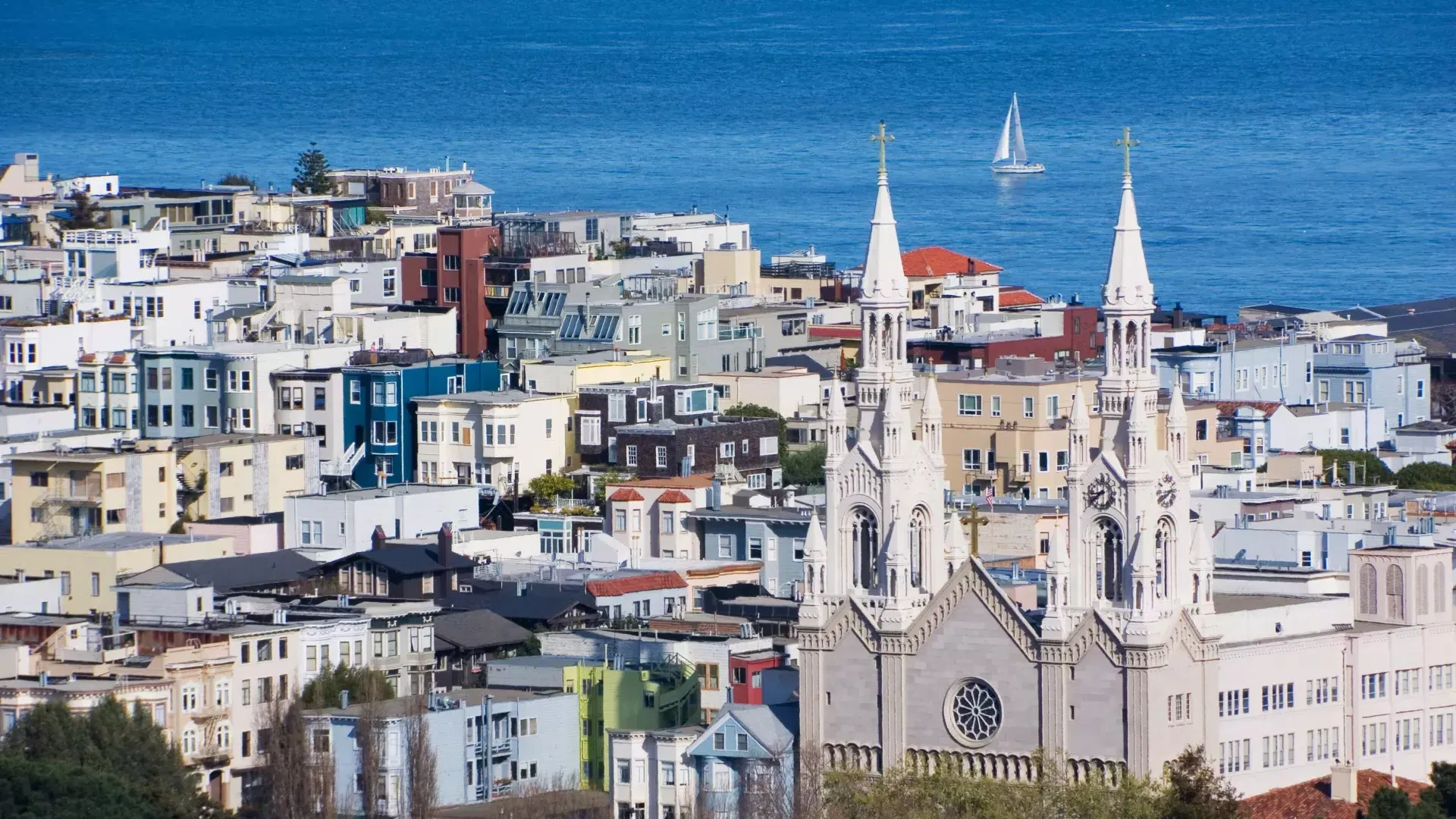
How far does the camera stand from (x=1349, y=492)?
107 meters

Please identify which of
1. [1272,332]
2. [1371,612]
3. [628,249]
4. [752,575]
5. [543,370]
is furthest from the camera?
[628,249]

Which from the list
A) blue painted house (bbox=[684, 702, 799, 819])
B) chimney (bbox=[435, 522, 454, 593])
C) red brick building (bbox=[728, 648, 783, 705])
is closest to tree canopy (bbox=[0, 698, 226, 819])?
blue painted house (bbox=[684, 702, 799, 819])

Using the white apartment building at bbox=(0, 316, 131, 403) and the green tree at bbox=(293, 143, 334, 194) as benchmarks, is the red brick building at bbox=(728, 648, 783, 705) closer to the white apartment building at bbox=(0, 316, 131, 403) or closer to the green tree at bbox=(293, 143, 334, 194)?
the white apartment building at bbox=(0, 316, 131, 403)

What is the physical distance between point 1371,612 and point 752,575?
24.0 m

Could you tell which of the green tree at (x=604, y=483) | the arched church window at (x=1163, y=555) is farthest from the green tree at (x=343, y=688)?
the green tree at (x=604, y=483)

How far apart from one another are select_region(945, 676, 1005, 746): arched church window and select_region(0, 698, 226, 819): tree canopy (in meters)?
13.5

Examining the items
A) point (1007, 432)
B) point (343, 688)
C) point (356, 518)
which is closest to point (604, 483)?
point (356, 518)

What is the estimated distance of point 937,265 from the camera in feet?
517

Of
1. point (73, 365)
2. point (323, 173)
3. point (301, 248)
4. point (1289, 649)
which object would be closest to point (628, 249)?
point (301, 248)

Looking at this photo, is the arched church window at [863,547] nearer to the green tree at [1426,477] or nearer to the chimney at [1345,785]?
the chimney at [1345,785]

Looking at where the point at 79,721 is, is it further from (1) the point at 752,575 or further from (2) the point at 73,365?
(2) the point at 73,365

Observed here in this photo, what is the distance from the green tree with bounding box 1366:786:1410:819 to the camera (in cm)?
7400

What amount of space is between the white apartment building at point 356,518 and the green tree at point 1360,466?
23926mm

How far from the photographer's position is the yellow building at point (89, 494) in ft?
364
